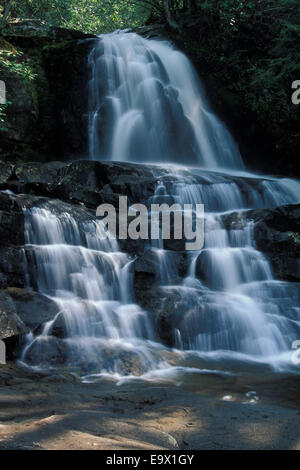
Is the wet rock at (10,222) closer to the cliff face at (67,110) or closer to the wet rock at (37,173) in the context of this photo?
the wet rock at (37,173)

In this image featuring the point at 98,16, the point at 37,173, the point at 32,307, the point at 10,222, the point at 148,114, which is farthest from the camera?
the point at 98,16

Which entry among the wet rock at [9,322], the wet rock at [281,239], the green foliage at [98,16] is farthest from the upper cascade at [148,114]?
the green foliage at [98,16]

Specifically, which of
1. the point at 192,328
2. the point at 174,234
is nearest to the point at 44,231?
the point at 174,234

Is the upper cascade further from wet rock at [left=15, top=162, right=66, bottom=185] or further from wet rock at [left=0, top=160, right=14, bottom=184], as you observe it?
wet rock at [left=0, top=160, right=14, bottom=184]

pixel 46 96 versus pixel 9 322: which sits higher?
pixel 46 96

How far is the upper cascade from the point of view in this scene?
1294 cm

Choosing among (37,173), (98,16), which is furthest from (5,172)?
(98,16)

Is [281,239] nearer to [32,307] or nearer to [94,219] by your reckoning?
[94,219]

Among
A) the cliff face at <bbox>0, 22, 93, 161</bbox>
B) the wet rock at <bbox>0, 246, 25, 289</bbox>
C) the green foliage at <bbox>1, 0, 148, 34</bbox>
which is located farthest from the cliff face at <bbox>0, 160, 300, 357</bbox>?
the green foliage at <bbox>1, 0, 148, 34</bbox>

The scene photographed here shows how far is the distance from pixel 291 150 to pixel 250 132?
5.32ft

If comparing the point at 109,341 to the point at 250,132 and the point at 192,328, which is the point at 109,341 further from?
the point at 250,132

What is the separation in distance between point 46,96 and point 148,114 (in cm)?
344

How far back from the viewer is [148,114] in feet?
44.3

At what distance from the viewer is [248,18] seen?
50.3 feet
